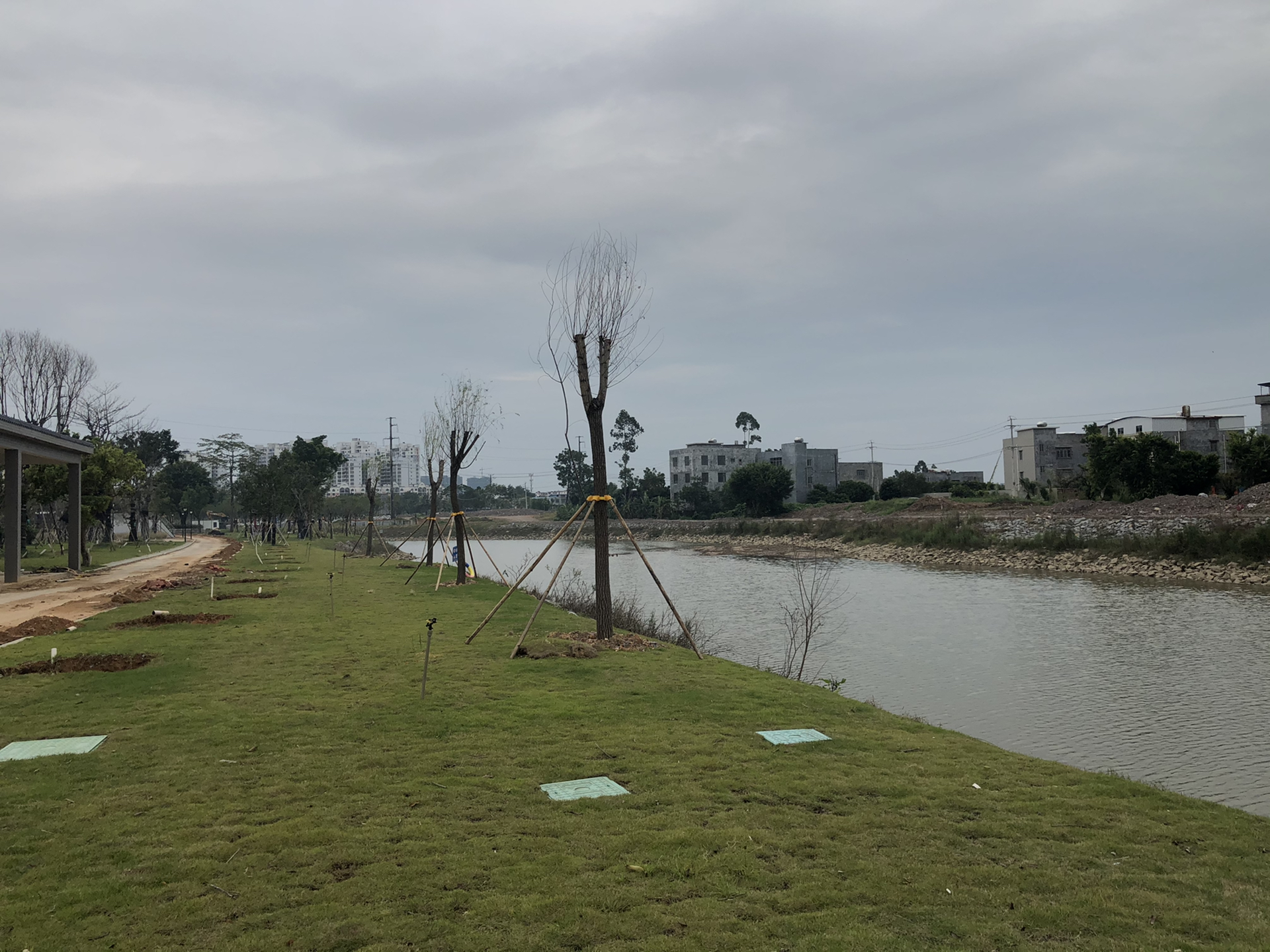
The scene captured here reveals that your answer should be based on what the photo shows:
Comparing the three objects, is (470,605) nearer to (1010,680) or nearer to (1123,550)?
(1010,680)

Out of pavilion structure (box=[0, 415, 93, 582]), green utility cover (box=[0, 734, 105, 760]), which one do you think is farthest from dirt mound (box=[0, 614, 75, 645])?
pavilion structure (box=[0, 415, 93, 582])

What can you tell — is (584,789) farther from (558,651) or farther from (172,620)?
(172,620)

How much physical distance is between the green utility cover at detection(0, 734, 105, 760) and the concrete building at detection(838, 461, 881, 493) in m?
103

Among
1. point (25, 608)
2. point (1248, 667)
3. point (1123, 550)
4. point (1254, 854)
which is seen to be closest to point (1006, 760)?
point (1254, 854)

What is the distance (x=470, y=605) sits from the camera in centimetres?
1866

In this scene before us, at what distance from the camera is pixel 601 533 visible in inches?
522

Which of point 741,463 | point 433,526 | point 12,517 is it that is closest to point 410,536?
point 433,526

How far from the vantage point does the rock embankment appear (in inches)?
1185

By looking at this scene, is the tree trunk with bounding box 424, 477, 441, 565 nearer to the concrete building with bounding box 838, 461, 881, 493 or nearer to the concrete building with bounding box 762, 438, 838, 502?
the concrete building with bounding box 762, 438, 838, 502

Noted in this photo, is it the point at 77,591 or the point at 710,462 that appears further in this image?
the point at 710,462

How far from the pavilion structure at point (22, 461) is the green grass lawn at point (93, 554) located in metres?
3.55

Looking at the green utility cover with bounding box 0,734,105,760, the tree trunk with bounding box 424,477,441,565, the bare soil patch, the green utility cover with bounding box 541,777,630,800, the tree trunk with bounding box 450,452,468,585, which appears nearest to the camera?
the green utility cover with bounding box 541,777,630,800

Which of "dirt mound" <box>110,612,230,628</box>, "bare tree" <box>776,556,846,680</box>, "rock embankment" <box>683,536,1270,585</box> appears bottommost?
"rock embankment" <box>683,536,1270,585</box>

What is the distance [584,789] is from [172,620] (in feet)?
39.3
